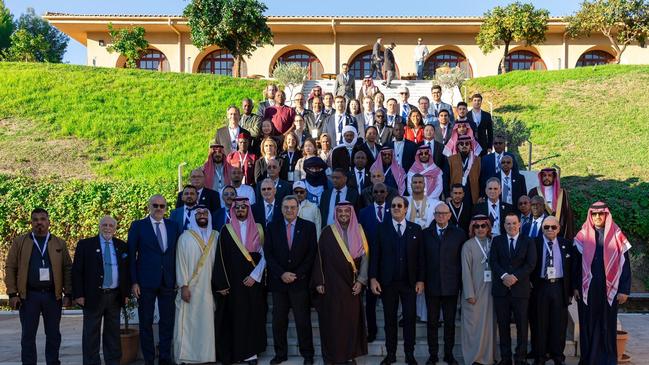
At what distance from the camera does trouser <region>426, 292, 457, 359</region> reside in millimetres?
7117

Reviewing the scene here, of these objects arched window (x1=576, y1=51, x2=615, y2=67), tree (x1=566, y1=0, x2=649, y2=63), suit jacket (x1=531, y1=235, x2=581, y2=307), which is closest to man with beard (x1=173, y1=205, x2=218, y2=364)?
suit jacket (x1=531, y1=235, x2=581, y2=307)

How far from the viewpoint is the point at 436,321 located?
7.14 metres

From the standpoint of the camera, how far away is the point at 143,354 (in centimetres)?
727

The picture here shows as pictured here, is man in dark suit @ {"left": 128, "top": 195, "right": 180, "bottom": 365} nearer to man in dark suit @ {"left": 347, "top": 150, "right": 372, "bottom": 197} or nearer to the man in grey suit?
man in dark suit @ {"left": 347, "top": 150, "right": 372, "bottom": 197}

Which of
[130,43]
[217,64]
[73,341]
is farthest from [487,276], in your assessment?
[217,64]

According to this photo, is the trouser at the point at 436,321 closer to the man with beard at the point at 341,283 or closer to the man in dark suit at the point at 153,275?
the man with beard at the point at 341,283

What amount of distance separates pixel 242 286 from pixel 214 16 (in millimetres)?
18520

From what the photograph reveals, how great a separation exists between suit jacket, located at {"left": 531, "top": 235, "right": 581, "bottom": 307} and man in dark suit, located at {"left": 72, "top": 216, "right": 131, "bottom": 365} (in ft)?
15.2

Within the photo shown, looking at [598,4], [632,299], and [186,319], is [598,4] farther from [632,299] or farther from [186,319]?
[186,319]

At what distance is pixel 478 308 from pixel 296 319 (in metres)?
2.08

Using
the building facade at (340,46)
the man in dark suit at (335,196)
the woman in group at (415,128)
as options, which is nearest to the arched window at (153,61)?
the building facade at (340,46)

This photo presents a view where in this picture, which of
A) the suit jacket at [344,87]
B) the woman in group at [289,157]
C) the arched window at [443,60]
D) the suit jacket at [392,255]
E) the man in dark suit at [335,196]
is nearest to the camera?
the suit jacket at [392,255]

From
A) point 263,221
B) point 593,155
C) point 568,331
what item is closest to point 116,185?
point 263,221

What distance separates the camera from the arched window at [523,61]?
3097 cm
